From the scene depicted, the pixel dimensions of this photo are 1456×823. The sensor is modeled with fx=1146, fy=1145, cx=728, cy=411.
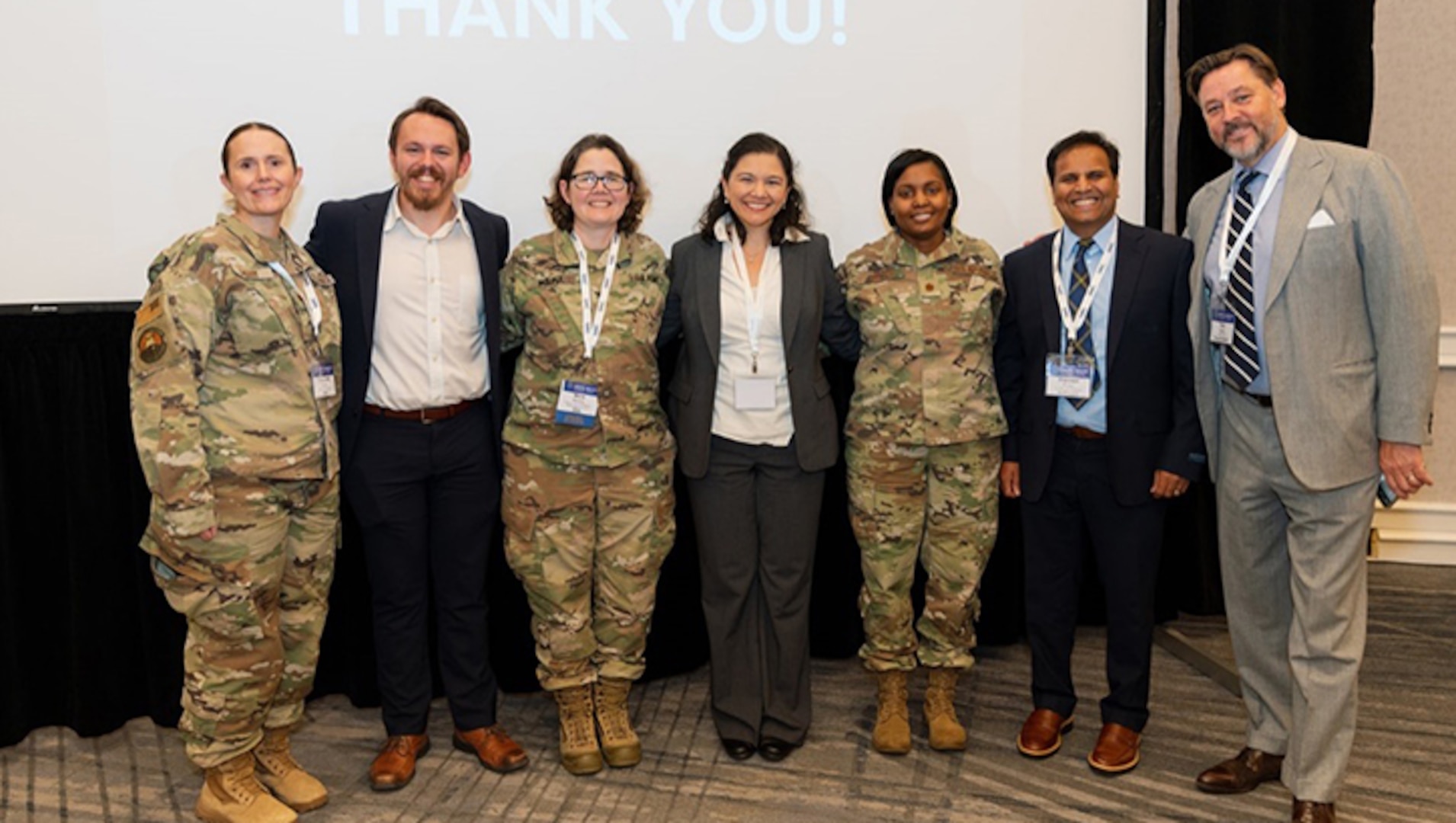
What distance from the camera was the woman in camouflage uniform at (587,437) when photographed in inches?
112

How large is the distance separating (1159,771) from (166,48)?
11.0ft

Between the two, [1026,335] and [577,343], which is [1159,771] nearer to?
[1026,335]

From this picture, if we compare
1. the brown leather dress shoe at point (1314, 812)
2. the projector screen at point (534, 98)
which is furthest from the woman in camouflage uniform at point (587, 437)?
the brown leather dress shoe at point (1314, 812)

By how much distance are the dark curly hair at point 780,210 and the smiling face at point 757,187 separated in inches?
0.8

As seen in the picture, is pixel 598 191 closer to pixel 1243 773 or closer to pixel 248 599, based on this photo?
pixel 248 599

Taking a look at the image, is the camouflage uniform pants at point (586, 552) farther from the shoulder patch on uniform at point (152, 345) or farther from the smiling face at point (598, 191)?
the shoulder patch on uniform at point (152, 345)

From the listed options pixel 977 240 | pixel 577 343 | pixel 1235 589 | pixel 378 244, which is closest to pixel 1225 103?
pixel 977 240

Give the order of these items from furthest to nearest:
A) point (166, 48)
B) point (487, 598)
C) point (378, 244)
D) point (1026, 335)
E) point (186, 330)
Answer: point (487, 598)
point (166, 48)
point (1026, 335)
point (378, 244)
point (186, 330)

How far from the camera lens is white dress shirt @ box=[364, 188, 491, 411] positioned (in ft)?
9.18

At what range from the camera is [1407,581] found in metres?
4.74

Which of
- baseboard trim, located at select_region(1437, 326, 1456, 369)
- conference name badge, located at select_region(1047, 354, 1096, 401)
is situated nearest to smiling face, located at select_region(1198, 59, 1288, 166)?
conference name badge, located at select_region(1047, 354, 1096, 401)

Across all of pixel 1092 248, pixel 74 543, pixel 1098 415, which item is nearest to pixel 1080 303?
pixel 1092 248

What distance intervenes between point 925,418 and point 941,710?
868mm

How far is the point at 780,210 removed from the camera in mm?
2975
